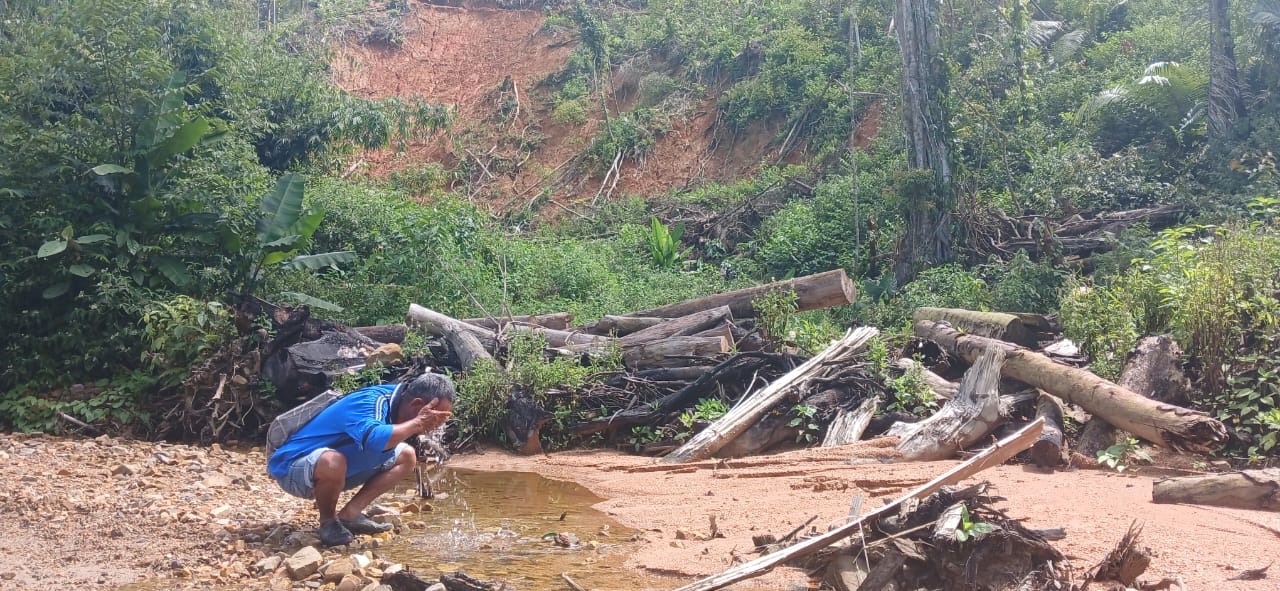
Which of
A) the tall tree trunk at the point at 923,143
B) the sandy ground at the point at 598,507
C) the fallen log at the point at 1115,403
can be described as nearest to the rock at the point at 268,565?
the sandy ground at the point at 598,507

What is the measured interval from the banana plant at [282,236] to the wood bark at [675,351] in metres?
3.03

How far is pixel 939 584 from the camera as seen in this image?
12.2 feet

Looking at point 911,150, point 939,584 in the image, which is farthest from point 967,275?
point 939,584

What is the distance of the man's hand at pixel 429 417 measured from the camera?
443cm

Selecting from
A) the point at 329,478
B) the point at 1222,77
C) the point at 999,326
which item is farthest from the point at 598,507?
the point at 1222,77

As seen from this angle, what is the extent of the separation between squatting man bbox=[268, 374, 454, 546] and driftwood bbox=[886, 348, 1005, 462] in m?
3.51

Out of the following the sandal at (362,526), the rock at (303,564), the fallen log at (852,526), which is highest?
the fallen log at (852,526)

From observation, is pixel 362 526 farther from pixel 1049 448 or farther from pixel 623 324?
pixel 623 324

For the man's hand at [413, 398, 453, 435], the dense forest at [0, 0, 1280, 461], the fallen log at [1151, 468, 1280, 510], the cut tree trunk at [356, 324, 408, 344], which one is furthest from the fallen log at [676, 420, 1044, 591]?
the cut tree trunk at [356, 324, 408, 344]

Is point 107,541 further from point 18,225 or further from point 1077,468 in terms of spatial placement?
point 1077,468

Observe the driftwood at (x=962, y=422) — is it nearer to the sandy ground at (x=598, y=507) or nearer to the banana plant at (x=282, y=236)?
the sandy ground at (x=598, y=507)

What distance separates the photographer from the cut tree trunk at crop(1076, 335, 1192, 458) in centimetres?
646

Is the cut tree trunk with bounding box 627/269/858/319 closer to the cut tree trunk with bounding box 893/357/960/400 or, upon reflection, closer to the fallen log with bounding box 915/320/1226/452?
the cut tree trunk with bounding box 893/357/960/400

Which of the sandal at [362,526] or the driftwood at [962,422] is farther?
the driftwood at [962,422]
